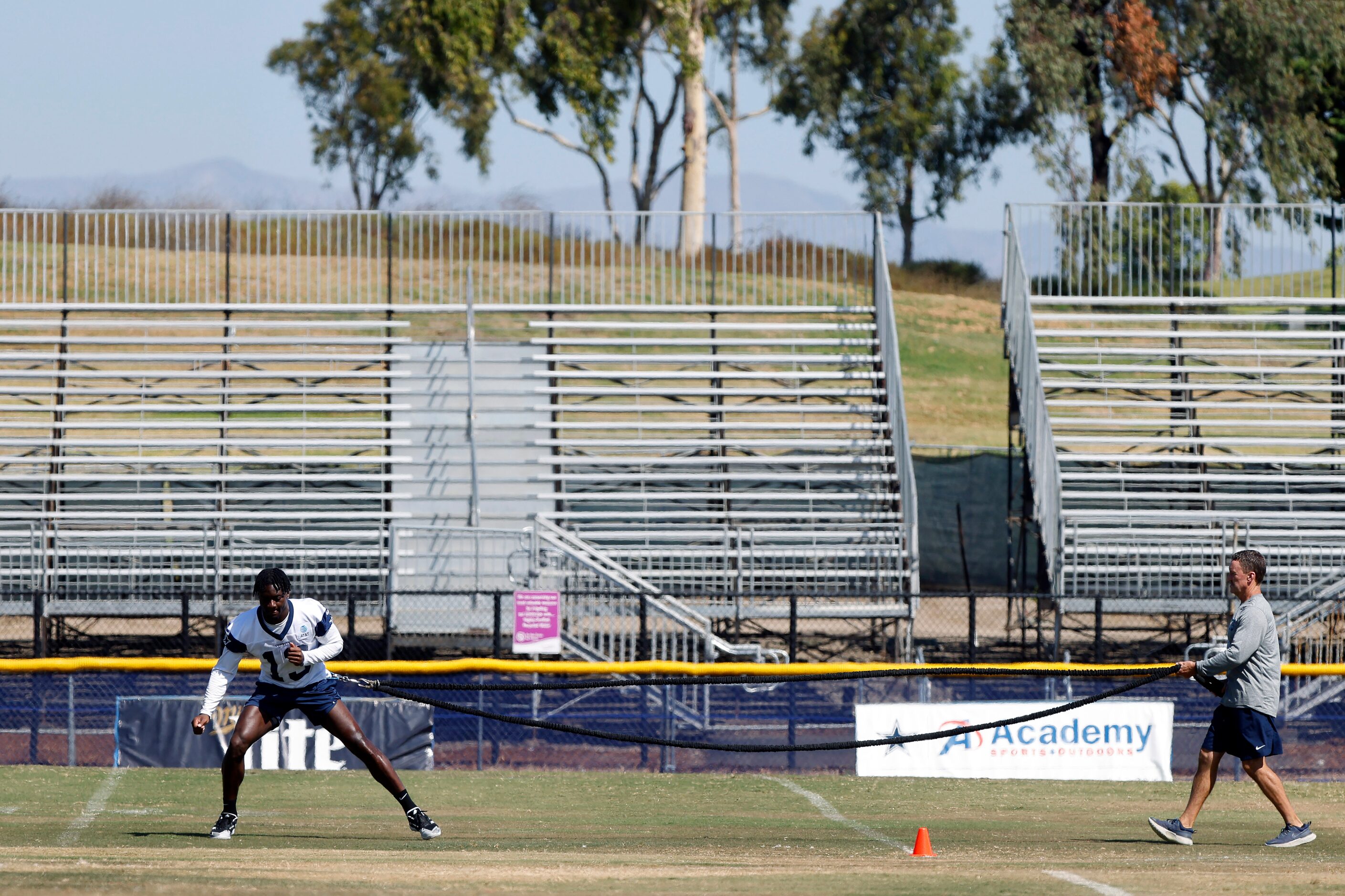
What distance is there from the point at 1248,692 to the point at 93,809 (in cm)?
743

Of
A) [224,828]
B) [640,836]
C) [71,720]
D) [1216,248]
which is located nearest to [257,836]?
[224,828]

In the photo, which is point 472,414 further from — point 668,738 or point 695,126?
point 695,126

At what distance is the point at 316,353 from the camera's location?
22859 millimetres

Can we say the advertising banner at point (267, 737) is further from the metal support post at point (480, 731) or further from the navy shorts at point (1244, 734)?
the navy shorts at point (1244, 734)

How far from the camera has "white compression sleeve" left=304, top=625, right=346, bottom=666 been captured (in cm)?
902

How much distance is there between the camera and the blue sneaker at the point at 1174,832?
31.0 feet

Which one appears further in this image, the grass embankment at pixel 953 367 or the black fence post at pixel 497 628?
the grass embankment at pixel 953 367

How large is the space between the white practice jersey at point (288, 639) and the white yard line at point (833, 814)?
3460mm

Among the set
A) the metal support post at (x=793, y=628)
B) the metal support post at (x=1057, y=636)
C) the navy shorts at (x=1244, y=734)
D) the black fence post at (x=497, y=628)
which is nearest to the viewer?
the navy shorts at (x=1244, y=734)

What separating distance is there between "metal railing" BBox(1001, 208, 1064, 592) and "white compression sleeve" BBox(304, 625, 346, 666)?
11.6 meters

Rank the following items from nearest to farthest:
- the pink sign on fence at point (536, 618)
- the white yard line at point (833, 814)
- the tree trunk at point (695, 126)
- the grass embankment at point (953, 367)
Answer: the white yard line at point (833, 814)
the pink sign on fence at point (536, 618)
the grass embankment at point (953, 367)
the tree trunk at point (695, 126)

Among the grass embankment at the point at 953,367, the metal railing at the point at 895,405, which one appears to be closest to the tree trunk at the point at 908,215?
the grass embankment at the point at 953,367

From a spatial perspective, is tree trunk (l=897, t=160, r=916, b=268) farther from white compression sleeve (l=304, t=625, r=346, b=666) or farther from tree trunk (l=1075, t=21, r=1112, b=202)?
white compression sleeve (l=304, t=625, r=346, b=666)

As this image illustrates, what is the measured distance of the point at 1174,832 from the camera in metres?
9.48
